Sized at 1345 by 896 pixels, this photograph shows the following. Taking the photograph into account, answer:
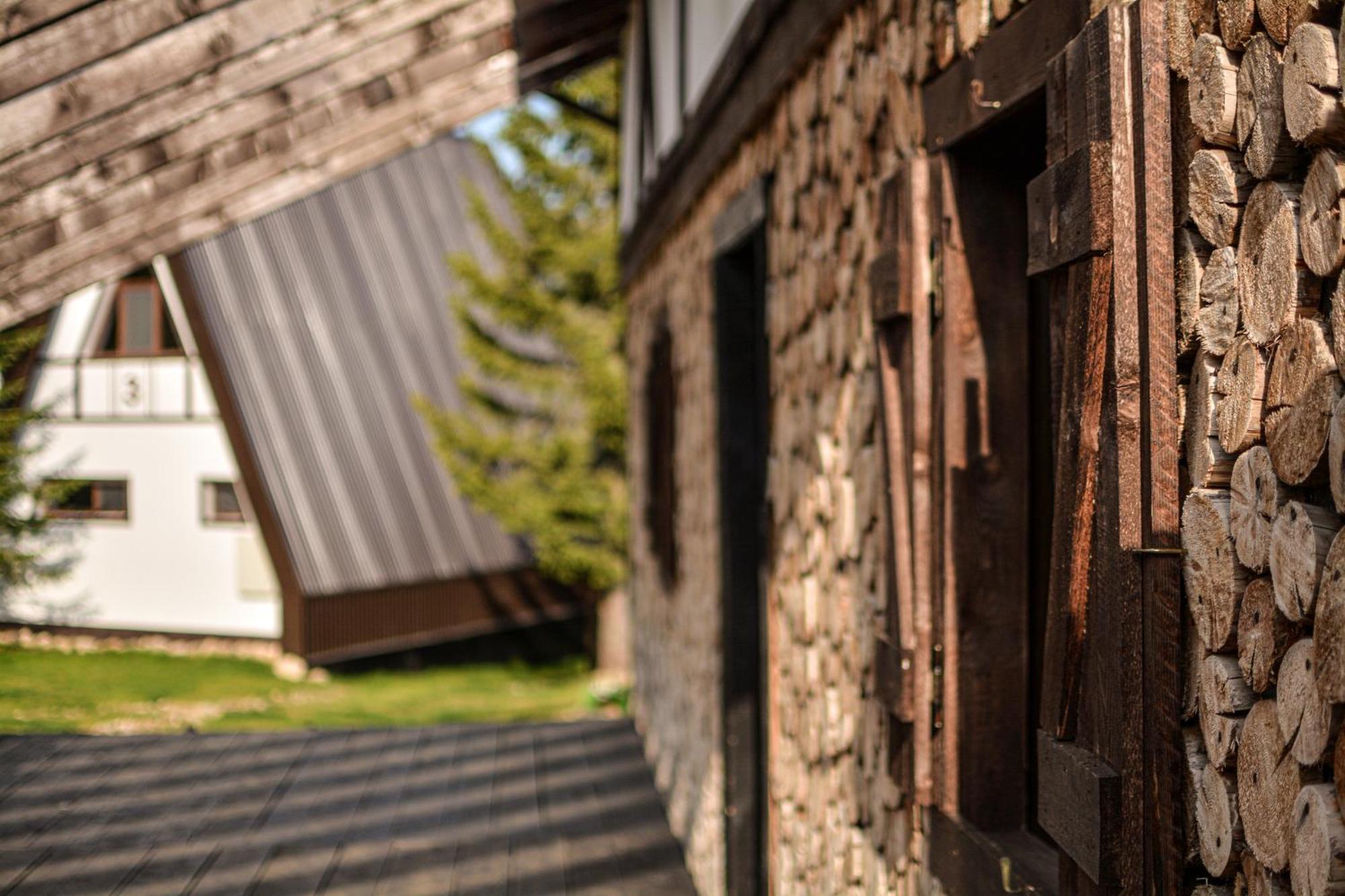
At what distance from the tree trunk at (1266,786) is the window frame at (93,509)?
19.2 feet

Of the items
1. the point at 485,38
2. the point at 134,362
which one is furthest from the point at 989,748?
the point at 134,362

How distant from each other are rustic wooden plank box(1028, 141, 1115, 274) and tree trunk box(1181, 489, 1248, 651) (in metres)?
0.34

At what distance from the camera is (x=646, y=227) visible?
246 inches

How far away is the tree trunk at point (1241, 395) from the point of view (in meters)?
1.06

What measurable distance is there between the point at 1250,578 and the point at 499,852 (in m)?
4.05

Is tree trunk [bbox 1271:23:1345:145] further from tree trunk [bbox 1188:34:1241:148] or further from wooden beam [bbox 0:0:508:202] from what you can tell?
wooden beam [bbox 0:0:508:202]

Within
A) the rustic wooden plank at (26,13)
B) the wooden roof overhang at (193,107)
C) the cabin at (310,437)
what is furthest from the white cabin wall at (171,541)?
the rustic wooden plank at (26,13)

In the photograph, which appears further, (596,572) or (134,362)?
(596,572)

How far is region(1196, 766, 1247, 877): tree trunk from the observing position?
109 centimetres

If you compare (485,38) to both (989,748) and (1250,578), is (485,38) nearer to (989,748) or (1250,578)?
(989,748)

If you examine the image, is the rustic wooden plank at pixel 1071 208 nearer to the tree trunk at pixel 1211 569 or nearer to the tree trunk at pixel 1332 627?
the tree trunk at pixel 1211 569

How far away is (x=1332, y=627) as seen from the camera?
92 cm

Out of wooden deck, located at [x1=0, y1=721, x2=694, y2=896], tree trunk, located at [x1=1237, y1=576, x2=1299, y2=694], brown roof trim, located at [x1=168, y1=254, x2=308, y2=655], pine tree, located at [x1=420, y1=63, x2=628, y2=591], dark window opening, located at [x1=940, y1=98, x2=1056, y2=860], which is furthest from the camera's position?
pine tree, located at [x1=420, y1=63, x2=628, y2=591]

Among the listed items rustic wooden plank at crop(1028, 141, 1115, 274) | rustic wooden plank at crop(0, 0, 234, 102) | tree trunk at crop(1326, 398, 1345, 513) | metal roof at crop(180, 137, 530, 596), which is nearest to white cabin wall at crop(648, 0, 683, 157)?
rustic wooden plank at crop(0, 0, 234, 102)
